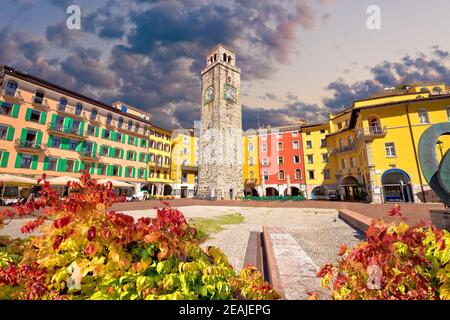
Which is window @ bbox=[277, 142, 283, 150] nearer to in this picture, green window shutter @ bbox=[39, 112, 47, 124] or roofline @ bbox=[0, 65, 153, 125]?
roofline @ bbox=[0, 65, 153, 125]

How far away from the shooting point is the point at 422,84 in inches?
1016

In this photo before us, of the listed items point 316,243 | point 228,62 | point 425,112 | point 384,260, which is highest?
point 228,62

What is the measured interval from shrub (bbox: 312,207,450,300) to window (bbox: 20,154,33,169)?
2768cm

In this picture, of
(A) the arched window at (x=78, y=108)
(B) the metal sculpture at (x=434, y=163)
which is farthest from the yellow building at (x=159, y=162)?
(B) the metal sculpture at (x=434, y=163)

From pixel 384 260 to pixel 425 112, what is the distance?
26.3 m

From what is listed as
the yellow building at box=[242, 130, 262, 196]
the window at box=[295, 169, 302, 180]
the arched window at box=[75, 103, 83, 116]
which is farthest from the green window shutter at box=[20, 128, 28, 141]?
the window at box=[295, 169, 302, 180]

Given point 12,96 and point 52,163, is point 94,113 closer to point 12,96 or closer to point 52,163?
point 12,96

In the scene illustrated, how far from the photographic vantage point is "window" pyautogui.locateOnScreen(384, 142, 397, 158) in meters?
19.8

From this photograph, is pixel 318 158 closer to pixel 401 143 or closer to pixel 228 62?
pixel 401 143

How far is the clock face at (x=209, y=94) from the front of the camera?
32.7 meters

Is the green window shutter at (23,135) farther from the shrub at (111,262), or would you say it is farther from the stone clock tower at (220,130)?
the shrub at (111,262)

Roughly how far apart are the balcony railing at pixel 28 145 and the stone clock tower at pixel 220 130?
65.0 feet

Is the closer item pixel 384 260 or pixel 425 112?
pixel 384 260
